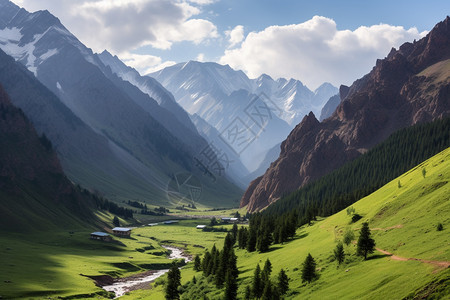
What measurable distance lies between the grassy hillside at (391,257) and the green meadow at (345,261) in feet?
0.26

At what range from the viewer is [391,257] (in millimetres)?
54219

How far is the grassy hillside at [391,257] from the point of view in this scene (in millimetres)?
44531

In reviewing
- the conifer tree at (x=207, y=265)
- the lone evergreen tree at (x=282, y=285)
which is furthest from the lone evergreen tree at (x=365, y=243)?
the conifer tree at (x=207, y=265)

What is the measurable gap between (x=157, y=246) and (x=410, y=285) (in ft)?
497

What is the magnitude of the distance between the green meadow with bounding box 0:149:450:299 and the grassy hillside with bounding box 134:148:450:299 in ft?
0.26

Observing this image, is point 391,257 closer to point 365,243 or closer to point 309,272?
point 365,243

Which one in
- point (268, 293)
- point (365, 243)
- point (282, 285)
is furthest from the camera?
point (282, 285)

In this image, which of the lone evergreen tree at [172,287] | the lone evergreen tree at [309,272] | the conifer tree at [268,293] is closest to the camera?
the conifer tree at [268,293]

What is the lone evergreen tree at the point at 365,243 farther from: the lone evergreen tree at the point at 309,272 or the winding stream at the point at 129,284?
the winding stream at the point at 129,284

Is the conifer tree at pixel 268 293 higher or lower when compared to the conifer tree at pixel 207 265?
higher

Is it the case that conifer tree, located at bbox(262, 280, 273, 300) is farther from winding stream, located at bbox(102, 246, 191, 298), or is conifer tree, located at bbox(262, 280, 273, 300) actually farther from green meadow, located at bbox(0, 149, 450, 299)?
winding stream, located at bbox(102, 246, 191, 298)

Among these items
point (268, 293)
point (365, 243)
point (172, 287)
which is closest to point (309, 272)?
point (268, 293)

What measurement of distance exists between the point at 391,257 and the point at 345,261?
26.1 ft

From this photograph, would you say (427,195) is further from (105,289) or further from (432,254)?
(105,289)
